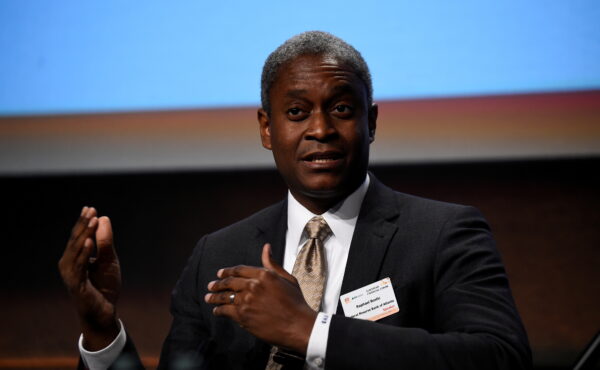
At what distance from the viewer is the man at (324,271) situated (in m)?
1.47

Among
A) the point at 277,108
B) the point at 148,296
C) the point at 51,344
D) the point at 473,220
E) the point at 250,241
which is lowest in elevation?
the point at 51,344

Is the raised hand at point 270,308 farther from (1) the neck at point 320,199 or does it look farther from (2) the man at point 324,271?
(1) the neck at point 320,199

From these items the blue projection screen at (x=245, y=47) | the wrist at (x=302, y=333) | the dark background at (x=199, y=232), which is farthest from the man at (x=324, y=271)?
the dark background at (x=199, y=232)

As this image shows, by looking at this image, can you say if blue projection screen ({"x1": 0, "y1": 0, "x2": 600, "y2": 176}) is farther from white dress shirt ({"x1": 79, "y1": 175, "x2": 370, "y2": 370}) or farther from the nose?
the nose

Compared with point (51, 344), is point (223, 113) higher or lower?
higher

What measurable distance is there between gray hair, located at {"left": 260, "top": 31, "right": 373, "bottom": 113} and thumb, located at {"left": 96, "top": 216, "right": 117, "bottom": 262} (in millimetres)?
527

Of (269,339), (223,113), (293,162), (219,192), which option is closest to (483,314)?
(269,339)

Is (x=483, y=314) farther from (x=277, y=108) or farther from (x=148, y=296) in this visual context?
(x=148, y=296)

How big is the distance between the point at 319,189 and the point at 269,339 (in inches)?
18.4

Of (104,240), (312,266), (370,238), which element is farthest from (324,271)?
(104,240)

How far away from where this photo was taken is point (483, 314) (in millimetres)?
1568

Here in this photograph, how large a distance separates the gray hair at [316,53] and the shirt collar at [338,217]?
246 mm

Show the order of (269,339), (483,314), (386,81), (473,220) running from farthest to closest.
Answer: (386,81) → (473,220) → (483,314) → (269,339)

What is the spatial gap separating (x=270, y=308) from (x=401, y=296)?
382mm
